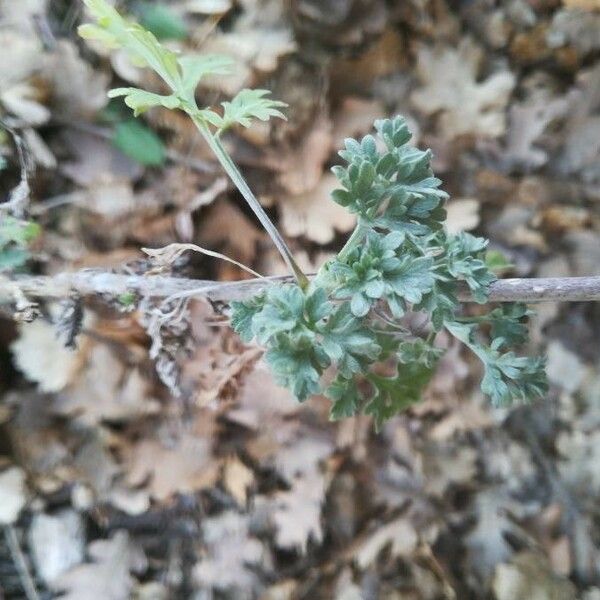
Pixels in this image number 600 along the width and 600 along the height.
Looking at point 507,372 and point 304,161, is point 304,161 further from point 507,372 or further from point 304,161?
point 507,372

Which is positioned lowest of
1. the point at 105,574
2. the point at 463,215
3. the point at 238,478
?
the point at 105,574

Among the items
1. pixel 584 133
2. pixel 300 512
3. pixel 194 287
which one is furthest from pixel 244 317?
pixel 584 133

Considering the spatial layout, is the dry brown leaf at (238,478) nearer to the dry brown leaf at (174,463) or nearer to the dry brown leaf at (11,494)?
the dry brown leaf at (174,463)

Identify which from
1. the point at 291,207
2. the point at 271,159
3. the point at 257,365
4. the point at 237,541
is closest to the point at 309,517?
the point at 237,541

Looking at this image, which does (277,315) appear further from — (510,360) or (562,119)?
(562,119)

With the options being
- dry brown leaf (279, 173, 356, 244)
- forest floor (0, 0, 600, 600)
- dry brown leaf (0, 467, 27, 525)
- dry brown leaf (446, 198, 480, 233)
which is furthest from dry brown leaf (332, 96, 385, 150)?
dry brown leaf (0, 467, 27, 525)
